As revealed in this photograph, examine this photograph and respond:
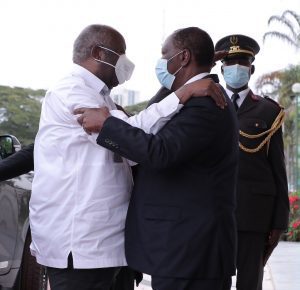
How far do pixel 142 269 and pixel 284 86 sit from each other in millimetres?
27126

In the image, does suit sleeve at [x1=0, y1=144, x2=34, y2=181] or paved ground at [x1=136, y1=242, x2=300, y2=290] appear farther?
paved ground at [x1=136, y1=242, x2=300, y2=290]

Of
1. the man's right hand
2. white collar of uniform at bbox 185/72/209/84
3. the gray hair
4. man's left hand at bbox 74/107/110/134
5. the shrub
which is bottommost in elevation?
the shrub

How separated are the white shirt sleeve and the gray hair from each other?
1.33 ft

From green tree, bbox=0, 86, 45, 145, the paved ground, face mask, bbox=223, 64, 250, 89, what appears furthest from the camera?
green tree, bbox=0, 86, 45, 145

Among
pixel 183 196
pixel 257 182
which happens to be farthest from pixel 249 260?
pixel 183 196

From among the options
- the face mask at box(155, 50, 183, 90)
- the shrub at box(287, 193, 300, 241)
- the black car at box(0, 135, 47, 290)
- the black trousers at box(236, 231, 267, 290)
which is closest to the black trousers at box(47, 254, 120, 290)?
the face mask at box(155, 50, 183, 90)

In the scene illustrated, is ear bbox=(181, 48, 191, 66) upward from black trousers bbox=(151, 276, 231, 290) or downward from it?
upward

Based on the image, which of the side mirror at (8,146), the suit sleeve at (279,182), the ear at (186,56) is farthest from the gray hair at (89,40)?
the suit sleeve at (279,182)

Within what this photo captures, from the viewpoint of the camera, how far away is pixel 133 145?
7.09ft

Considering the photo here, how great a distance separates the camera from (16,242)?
13.0 ft

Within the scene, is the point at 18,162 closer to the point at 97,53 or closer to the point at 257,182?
the point at 97,53

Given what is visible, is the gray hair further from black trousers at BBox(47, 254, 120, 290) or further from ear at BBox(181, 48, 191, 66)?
black trousers at BBox(47, 254, 120, 290)

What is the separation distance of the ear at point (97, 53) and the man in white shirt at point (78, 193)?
0.44 ft

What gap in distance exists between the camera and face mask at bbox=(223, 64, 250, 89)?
3.48 m
